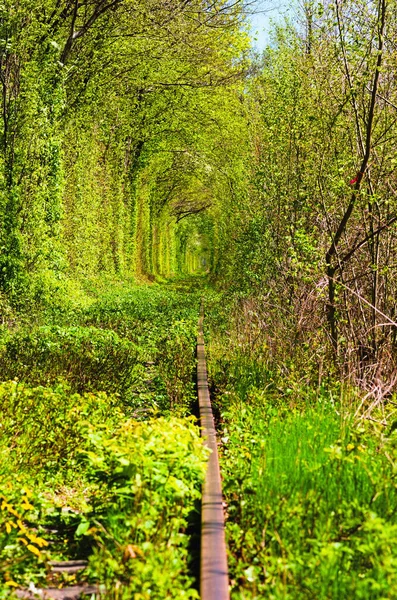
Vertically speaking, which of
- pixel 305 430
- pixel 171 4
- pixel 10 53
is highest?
pixel 171 4

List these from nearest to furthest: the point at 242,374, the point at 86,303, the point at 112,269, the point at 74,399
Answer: the point at 74,399
the point at 242,374
the point at 86,303
the point at 112,269

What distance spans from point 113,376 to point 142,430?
398cm

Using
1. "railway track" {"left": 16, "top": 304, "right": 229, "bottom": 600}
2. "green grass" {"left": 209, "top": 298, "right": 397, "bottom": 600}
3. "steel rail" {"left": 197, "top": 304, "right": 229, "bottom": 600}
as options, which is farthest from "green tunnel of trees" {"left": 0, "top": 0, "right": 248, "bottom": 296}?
"railway track" {"left": 16, "top": 304, "right": 229, "bottom": 600}

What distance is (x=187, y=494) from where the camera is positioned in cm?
436

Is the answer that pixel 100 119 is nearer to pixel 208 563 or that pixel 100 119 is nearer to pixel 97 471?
pixel 97 471

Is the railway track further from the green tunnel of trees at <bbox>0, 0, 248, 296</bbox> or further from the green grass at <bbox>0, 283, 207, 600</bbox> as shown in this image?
the green tunnel of trees at <bbox>0, 0, 248, 296</bbox>

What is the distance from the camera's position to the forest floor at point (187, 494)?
3.39 metres

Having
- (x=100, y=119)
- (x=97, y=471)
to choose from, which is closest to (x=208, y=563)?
(x=97, y=471)

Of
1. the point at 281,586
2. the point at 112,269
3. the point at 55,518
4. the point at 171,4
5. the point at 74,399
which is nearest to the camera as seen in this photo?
the point at 281,586

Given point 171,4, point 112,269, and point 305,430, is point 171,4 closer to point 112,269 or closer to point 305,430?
point 112,269

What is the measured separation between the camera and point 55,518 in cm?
464

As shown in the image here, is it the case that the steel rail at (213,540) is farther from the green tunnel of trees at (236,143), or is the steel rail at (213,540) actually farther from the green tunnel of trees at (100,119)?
the green tunnel of trees at (100,119)

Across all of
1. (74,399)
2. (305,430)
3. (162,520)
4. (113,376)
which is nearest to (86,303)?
(113,376)

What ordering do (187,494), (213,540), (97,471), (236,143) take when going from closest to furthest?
(213,540) → (187,494) → (97,471) → (236,143)
